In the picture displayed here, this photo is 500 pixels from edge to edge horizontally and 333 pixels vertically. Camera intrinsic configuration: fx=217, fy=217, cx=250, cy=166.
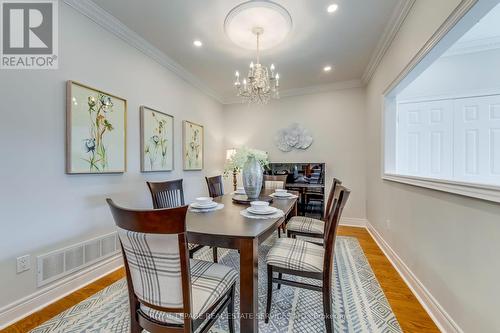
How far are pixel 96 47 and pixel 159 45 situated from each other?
839 millimetres

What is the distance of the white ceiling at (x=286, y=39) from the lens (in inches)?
84.2

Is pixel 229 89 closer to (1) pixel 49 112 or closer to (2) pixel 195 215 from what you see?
(1) pixel 49 112

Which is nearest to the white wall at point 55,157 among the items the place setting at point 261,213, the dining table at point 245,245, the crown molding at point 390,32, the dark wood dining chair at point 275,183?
the dining table at point 245,245

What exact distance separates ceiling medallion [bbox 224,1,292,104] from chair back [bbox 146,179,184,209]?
1.41 meters

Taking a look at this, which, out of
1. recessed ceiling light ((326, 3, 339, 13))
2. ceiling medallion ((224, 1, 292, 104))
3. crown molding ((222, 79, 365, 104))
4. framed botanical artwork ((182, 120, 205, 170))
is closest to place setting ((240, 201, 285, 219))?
ceiling medallion ((224, 1, 292, 104))

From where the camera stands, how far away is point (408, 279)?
6.79ft

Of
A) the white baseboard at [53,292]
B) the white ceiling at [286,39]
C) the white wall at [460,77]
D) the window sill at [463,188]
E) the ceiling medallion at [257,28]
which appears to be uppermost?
the white ceiling at [286,39]

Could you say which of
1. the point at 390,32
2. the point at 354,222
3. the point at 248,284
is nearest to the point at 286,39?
the point at 390,32

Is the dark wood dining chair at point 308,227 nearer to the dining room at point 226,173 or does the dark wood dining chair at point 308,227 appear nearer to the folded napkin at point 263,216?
the dining room at point 226,173

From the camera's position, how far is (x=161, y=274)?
0.96 meters

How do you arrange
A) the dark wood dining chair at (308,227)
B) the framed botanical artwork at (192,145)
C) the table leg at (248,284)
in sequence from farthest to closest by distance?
the framed botanical artwork at (192,145) → the dark wood dining chair at (308,227) → the table leg at (248,284)

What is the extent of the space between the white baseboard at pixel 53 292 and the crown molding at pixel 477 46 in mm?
4815

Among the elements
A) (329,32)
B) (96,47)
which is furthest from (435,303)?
(96,47)

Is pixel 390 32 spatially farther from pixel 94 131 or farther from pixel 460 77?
pixel 94 131
